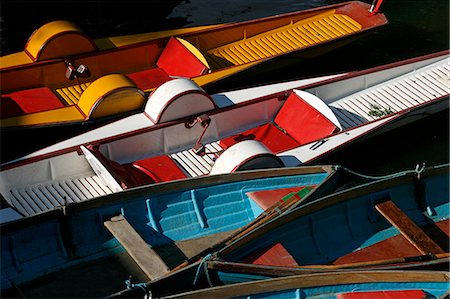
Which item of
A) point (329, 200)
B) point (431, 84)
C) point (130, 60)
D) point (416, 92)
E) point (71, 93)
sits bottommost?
point (329, 200)

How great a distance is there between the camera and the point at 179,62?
14.4 m

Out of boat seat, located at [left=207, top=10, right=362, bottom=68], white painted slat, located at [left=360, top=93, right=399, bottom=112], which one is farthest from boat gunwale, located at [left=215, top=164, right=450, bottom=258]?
boat seat, located at [left=207, top=10, right=362, bottom=68]

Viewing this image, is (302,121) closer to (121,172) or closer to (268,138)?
(268,138)

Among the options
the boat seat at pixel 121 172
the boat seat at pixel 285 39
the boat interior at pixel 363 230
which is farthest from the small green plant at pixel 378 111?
the boat seat at pixel 121 172

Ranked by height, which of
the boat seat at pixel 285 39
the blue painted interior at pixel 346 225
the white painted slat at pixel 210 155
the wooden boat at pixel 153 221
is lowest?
the blue painted interior at pixel 346 225

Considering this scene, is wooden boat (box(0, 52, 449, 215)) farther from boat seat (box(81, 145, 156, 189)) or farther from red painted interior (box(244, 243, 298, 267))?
red painted interior (box(244, 243, 298, 267))

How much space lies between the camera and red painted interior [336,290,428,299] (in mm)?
8953

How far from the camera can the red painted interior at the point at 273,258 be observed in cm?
938

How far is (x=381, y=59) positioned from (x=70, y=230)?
29.2 feet

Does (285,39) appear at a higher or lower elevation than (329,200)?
higher

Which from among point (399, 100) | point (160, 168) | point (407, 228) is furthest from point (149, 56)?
point (407, 228)

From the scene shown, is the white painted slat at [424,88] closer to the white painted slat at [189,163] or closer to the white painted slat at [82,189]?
the white painted slat at [189,163]

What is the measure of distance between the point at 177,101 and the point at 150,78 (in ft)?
8.36

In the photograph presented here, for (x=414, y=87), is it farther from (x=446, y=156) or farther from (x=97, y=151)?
(x=97, y=151)
